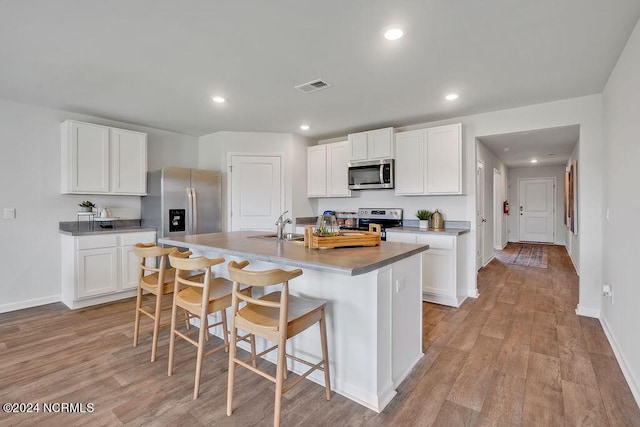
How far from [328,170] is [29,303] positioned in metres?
4.14

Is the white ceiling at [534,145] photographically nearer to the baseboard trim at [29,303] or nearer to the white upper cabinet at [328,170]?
the white upper cabinet at [328,170]

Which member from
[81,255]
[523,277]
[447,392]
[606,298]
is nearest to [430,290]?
[606,298]

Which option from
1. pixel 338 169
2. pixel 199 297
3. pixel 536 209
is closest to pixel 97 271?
pixel 199 297

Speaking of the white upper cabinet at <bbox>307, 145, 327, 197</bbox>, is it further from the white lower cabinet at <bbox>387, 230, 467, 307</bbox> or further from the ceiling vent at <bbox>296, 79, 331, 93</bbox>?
the ceiling vent at <bbox>296, 79, 331, 93</bbox>

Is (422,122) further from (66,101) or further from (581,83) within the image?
(66,101)

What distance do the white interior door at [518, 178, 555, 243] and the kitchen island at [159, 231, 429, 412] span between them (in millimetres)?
8399

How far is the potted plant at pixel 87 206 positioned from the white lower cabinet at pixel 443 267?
393 centimetres

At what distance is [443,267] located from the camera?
366 centimetres

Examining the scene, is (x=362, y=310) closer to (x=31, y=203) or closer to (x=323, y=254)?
(x=323, y=254)

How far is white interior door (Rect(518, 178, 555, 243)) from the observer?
28.2 feet

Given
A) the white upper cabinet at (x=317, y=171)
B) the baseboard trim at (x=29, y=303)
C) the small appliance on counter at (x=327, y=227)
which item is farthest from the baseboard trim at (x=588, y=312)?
the baseboard trim at (x=29, y=303)

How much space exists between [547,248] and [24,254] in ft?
32.7

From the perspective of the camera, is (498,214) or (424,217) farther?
(498,214)

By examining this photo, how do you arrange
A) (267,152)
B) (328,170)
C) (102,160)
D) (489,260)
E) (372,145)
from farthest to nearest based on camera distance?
(489,260) < (328,170) < (267,152) < (372,145) < (102,160)
